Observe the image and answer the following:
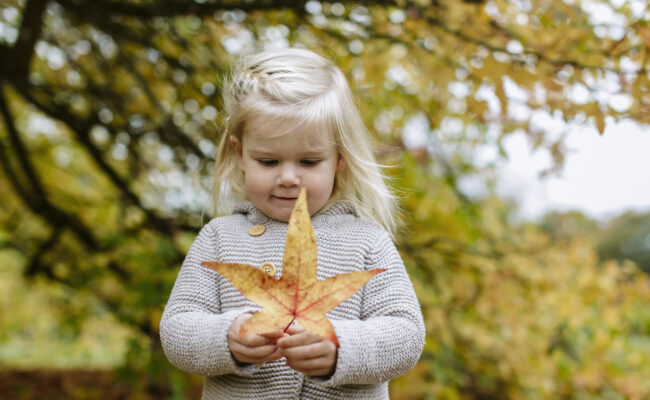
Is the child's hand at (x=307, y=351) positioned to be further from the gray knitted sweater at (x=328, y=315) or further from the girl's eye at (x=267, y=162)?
the girl's eye at (x=267, y=162)

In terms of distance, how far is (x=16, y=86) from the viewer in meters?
2.58

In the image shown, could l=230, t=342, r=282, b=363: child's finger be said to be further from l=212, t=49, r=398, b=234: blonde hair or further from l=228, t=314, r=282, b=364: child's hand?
l=212, t=49, r=398, b=234: blonde hair

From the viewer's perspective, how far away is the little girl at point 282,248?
1017 mm

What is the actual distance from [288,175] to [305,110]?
129mm

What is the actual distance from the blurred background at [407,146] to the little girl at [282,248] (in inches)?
15.2

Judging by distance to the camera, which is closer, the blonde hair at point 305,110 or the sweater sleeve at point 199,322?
the sweater sleeve at point 199,322

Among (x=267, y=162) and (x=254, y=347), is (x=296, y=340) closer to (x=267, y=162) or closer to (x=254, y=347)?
(x=254, y=347)

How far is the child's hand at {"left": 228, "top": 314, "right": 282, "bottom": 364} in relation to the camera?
933mm

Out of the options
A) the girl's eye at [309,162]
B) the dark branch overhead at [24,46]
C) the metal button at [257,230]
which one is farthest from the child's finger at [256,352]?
the dark branch overhead at [24,46]

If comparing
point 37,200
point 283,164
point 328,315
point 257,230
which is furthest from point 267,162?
point 37,200

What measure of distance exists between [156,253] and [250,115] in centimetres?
103

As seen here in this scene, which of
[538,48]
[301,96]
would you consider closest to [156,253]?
[301,96]

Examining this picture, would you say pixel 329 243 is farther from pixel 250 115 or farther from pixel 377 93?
pixel 377 93

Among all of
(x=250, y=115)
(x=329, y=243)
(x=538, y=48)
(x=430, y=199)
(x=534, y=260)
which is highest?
(x=538, y=48)
